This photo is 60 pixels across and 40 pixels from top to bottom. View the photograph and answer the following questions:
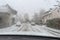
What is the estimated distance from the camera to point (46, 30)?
7.42 ft

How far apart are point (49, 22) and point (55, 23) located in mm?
126

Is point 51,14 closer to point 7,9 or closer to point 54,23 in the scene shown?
point 54,23

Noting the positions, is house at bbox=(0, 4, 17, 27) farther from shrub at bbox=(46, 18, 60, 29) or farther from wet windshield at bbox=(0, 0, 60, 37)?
shrub at bbox=(46, 18, 60, 29)

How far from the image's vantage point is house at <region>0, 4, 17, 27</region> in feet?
7.33

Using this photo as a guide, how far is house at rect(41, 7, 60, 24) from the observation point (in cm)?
229

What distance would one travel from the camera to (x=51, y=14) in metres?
2.36

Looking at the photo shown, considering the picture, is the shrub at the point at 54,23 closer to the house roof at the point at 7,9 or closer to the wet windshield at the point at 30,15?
the wet windshield at the point at 30,15

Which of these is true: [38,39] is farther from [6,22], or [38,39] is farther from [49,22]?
[6,22]

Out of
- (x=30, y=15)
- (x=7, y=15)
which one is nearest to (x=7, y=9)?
(x=7, y=15)

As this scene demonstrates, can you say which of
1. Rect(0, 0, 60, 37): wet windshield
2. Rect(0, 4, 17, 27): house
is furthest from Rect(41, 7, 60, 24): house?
Rect(0, 4, 17, 27): house

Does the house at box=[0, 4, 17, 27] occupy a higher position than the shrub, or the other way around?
the house at box=[0, 4, 17, 27]

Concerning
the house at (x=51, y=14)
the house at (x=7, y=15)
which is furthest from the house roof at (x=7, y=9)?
the house at (x=51, y=14)

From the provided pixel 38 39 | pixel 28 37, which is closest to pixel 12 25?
pixel 28 37

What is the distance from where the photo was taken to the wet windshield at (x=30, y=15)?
224 cm
